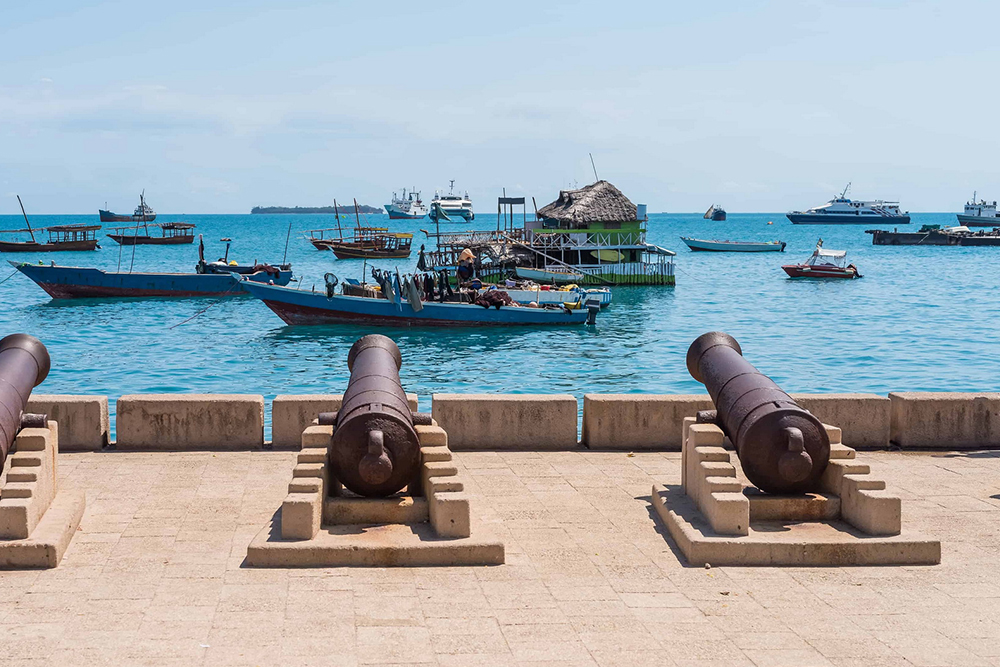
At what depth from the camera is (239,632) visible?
6.05m

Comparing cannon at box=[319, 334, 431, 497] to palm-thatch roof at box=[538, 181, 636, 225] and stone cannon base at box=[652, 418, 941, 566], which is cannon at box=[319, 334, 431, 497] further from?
palm-thatch roof at box=[538, 181, 636, 225]

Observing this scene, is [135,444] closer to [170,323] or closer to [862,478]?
[862,478]

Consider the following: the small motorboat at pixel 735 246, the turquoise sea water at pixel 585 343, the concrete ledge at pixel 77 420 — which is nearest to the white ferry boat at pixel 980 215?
the small motorboat at pixel 735 246

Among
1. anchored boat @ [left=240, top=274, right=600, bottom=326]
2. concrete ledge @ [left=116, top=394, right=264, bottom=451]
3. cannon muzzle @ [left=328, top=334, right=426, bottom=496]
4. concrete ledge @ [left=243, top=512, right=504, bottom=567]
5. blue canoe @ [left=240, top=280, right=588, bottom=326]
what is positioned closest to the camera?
concrete ledge @ [left=243, top=512, right=504, bottom=567]

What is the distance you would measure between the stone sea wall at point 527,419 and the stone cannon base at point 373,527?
2.63 meters

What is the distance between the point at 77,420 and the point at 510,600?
19.2 ft

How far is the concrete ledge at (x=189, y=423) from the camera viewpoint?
35.0 feet

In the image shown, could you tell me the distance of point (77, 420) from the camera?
34.8 feet

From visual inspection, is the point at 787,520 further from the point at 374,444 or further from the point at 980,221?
the point at 980,221

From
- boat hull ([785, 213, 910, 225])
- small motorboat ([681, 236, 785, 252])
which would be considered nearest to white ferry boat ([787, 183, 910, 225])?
boat hull ([785, 213, 910, 225])

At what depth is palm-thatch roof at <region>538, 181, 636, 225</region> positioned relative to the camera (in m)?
66.9

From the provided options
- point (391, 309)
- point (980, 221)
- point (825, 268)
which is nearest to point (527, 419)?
point (391, 309)

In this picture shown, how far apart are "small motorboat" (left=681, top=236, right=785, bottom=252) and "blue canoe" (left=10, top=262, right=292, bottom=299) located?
68747 millimetres

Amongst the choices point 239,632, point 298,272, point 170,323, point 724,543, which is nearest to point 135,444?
point 239,632
